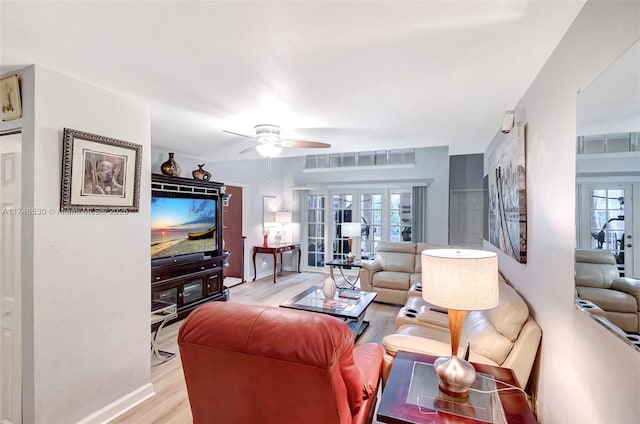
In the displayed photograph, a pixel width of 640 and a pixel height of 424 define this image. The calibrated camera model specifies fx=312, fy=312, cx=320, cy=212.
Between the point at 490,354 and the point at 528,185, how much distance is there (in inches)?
43.5

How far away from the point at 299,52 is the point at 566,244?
160 cm

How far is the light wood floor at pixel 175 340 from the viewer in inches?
86.4

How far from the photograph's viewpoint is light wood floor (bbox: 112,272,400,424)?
7.20 ft

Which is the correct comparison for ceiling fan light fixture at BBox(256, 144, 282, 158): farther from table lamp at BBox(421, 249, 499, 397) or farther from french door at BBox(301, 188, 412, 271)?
french door at BBox(301, 188, 412, 271)

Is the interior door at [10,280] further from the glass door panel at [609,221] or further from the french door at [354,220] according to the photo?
the french door at [354,220]

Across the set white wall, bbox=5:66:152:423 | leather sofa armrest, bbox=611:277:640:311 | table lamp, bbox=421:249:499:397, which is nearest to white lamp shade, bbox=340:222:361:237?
white wall, bbox=5:66:152:423

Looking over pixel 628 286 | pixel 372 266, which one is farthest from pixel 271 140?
pixel 372 266

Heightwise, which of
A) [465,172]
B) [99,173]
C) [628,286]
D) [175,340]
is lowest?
[175,340]

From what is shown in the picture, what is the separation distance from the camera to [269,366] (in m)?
1.24

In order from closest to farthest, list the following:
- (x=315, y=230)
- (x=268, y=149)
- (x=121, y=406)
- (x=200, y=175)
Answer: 1. (x=121, y=406)
2. (x=268, y=149)
3. (x=200, y=175)
4. (x=315, y=230)

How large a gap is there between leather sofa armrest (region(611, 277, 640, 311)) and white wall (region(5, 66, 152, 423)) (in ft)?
8.75

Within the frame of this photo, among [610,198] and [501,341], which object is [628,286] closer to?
[610,198]

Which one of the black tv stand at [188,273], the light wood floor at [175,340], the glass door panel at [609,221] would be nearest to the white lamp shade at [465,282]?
the glass door panel at [609,221]

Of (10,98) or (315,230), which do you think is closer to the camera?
(10,98)
